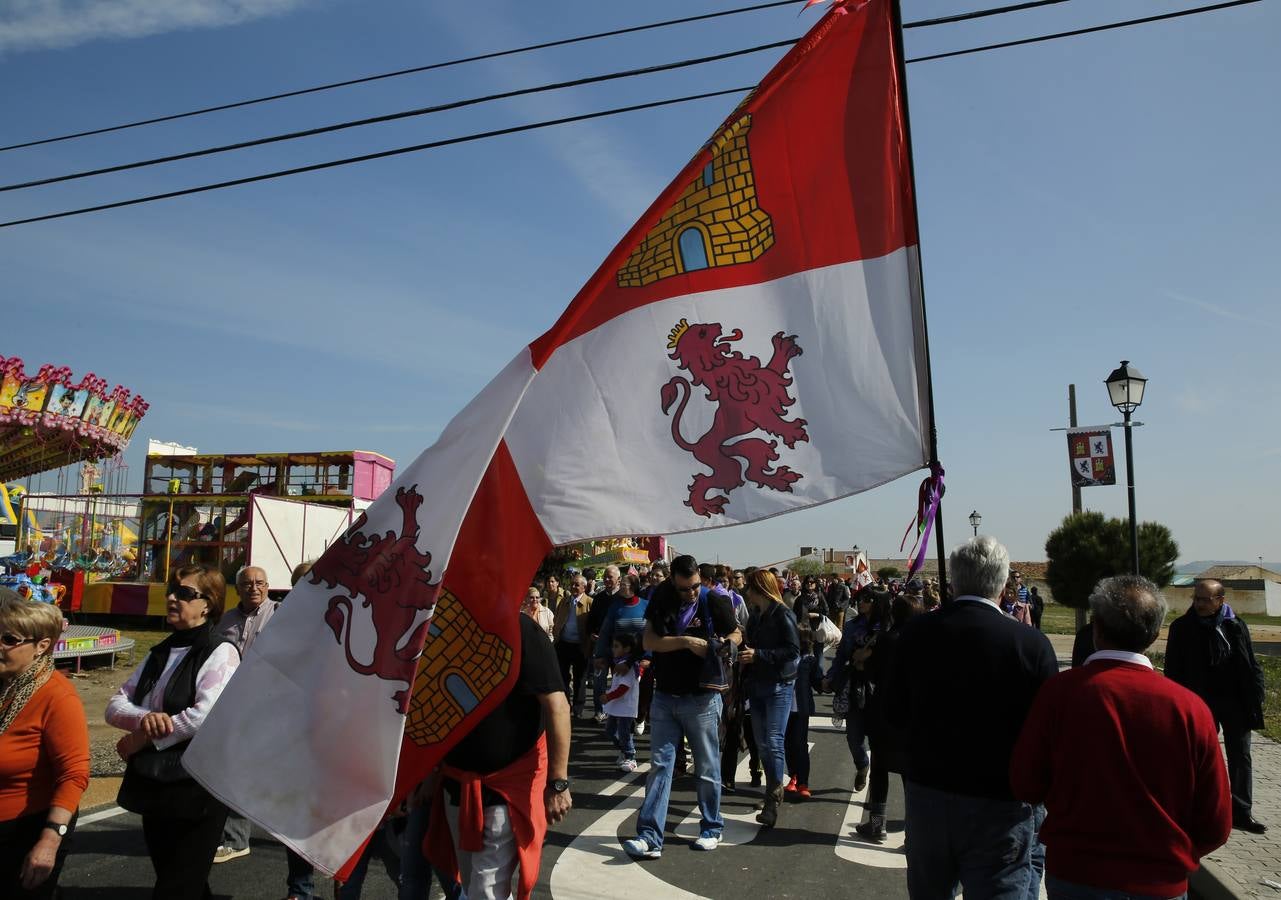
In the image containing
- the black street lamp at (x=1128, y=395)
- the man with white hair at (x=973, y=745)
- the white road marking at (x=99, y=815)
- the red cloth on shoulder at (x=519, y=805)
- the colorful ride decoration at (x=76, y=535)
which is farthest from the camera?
the colorful ride decoration at (x=76, y=535)

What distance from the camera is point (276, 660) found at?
320cm

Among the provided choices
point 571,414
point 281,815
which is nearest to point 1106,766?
point 571,414

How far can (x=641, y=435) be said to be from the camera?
139 inches

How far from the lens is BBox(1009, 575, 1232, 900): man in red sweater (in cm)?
272

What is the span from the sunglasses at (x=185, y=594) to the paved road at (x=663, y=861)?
2.06 metres

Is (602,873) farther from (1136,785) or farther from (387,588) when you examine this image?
(1136,785)

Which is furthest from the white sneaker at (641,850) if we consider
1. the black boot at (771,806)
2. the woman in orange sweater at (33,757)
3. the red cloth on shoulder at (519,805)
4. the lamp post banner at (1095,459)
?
the lamp post banner at (1095,459)

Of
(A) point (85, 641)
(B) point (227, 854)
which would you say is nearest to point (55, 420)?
(A) point (85, 641)

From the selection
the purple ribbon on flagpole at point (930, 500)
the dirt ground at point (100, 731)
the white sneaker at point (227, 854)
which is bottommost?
the dirt ground at point (100, 731)

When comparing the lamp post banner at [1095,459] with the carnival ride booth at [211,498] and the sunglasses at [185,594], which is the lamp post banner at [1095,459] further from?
the sunglasses at [185,594]

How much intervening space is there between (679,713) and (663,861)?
0.90 meters

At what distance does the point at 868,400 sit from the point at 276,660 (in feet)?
7.47

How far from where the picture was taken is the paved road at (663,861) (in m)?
5.37

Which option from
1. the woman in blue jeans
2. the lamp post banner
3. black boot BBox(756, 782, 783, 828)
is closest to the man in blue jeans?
black boot BBox(756, 782, 783, 828)
